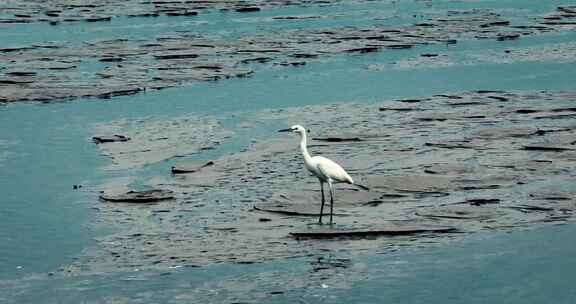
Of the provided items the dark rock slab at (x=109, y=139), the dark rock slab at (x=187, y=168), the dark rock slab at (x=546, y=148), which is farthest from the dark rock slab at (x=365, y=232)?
the dark rock slab at (x=109, y=139)

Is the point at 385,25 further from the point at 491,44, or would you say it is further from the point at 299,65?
the point at 299,65

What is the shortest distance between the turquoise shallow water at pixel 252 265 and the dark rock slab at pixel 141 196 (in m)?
0.22

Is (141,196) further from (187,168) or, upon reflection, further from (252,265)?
(252,265)

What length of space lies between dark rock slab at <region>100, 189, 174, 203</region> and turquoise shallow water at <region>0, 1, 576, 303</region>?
219 mm

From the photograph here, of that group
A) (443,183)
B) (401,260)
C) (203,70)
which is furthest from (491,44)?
(401,260)

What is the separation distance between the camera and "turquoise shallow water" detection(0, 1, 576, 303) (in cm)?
1008

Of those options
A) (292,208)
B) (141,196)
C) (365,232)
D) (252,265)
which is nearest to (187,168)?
(141,196)

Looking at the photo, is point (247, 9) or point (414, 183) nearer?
point (414, 183)

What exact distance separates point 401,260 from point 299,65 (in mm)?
13220

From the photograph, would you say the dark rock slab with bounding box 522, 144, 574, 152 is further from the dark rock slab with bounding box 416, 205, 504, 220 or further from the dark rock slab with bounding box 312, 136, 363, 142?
the dark rock slab with bounding box 416, 205, 504, 220

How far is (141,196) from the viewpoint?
43.5 ft

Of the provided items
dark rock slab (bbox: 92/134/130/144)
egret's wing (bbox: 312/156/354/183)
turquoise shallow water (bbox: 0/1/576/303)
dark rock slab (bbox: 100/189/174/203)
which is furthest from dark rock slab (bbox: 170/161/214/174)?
egret's wing (bbox: 312/156/354/183)

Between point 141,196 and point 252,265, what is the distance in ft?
9.33

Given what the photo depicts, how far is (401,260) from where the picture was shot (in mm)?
10781
